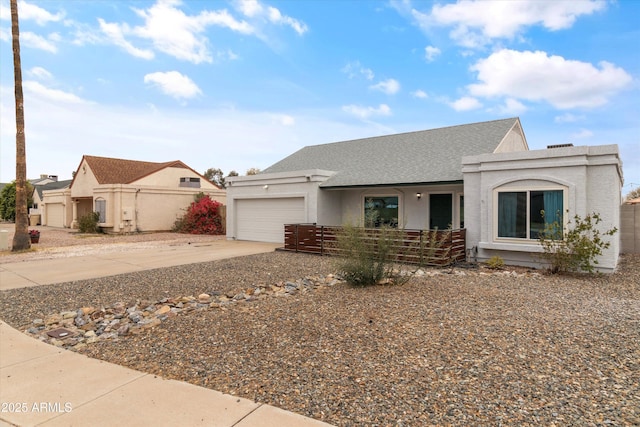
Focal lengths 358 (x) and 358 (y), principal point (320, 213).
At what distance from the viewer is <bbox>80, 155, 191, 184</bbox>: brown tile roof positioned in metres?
27.0

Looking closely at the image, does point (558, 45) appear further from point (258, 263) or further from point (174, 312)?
point (174, 312)

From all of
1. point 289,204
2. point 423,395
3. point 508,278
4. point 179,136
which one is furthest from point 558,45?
point 179,136

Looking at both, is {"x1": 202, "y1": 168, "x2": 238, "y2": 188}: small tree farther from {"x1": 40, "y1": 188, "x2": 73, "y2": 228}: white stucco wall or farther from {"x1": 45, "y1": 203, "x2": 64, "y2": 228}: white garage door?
{"x1": 45, "y1": 203, "x2": 64, "y2": 228}: white garage door

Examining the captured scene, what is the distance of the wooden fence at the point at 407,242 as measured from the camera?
9.30 meters

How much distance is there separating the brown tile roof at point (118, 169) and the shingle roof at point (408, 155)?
42.4 ft

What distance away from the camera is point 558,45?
13758mm

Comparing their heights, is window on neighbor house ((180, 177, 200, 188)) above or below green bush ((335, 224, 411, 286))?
above

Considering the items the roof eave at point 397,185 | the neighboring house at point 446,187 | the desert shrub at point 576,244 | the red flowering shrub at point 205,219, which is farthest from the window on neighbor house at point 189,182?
the desert shrub at point 576,244

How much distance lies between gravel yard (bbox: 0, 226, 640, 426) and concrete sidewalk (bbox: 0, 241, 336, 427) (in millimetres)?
197

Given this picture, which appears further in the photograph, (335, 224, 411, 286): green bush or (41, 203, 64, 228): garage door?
(41, 203, 64, 228): garage door

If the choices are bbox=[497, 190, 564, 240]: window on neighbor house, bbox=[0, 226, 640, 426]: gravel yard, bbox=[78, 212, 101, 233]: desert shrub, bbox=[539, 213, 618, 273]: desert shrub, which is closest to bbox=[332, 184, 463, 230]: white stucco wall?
bbox=[497, 190, 564, 240]: window on neighbor house

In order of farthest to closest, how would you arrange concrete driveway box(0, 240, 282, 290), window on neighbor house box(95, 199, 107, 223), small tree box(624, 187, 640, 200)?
small tree box(624, 187, 640, 200) → window on neighbor house box(95, 199, 107, 223) → concrete driveway box(0, 240, 282, 290)

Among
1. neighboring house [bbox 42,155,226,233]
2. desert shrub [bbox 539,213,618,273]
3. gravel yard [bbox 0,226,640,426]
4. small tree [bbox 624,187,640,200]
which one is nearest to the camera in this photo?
gravel yard [bbox 0,226,640,426]

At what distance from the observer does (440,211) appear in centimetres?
1406
